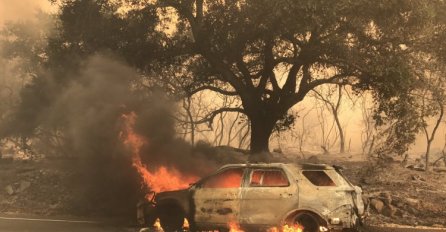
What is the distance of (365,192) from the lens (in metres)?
17.8

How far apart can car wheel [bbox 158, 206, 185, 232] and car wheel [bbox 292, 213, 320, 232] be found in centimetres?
274

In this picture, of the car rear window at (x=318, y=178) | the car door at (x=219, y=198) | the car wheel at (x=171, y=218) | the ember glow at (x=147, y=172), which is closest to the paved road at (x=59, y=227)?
the car wheel at (x=171, y=218)

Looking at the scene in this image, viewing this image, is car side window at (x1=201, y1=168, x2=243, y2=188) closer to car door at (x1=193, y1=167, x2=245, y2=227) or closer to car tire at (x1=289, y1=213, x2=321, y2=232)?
car door at (x1=193, y1=167, x2=245, y2=227)

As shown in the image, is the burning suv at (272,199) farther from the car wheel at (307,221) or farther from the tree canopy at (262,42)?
the tree canopy at (262,42)

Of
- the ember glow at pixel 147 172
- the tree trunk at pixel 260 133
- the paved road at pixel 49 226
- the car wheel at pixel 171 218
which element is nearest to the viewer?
the car wheel at pixel 171 218

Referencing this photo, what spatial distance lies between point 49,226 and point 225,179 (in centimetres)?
504

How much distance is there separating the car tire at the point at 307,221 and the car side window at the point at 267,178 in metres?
0.70

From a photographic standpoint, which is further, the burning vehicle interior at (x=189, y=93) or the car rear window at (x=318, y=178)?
the burning vehicle interior at (x=189, y=93)

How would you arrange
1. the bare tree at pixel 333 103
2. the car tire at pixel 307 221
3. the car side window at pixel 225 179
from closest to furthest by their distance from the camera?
1. the car tire at pixel 307 221
2. the car side window at pixel 225 179
3. the bare tree at pixel 333 103

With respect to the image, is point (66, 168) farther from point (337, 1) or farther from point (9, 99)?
point (9, 99)

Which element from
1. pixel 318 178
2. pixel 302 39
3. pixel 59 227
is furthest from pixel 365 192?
pixel 59 227

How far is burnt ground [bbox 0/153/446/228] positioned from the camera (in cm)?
1498

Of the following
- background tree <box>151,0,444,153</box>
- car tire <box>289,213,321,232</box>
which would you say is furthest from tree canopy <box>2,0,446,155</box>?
car tire <box>289,213,321,232</box>

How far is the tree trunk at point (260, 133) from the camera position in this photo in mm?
20109
